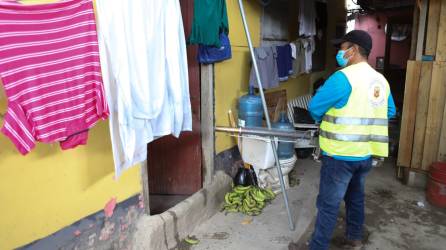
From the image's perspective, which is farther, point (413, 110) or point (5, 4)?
point (413, 110)

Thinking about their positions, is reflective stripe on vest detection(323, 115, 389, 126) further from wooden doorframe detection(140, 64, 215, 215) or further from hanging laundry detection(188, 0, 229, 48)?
wooden doorframe detection(140, 64, 215, 215)

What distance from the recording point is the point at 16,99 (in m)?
1.84

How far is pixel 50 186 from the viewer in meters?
2.36

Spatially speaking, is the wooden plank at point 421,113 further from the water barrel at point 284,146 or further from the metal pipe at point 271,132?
the metal pipe at point 271,132

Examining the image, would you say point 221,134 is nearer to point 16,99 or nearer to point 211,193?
point 211,193

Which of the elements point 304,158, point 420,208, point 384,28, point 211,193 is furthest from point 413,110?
point 384,28

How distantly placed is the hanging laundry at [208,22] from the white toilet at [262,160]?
4.56ft

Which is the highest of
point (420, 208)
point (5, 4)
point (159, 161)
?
point (5, 4)

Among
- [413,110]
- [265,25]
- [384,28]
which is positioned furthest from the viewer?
[384,28]

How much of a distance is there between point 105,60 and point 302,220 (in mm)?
2912

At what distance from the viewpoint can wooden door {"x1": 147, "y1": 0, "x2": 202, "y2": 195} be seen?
414 centimetres

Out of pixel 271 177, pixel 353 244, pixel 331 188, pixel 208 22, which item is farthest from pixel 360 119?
pixel 271 177

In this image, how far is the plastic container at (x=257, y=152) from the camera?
4.58 meters

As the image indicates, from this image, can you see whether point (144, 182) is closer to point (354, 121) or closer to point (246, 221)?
point (246, 221)
